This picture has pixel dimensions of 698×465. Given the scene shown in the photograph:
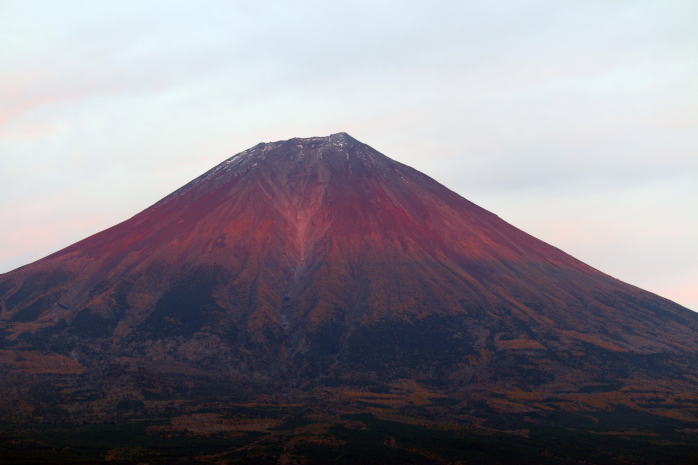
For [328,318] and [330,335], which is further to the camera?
[328,318]

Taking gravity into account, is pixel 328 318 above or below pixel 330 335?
above

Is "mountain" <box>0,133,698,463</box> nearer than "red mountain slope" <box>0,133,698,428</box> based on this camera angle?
Yes

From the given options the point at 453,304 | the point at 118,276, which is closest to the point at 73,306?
the point at 118,276

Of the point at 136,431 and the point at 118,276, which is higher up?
the point at 118,276

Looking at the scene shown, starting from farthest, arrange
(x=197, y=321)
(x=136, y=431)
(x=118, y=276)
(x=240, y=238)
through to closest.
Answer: (x=240, y=238) < (x=118, y=276) < (x=197, y=321) < (x=136, y=431)

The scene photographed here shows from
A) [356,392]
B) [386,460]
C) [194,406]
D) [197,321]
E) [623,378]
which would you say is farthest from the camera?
[197,321]

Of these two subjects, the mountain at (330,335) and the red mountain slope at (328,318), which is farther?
the red mountain slope at (328,318)

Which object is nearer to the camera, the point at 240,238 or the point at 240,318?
the point at 240,318

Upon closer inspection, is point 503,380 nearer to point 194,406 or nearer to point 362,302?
point 362,302
